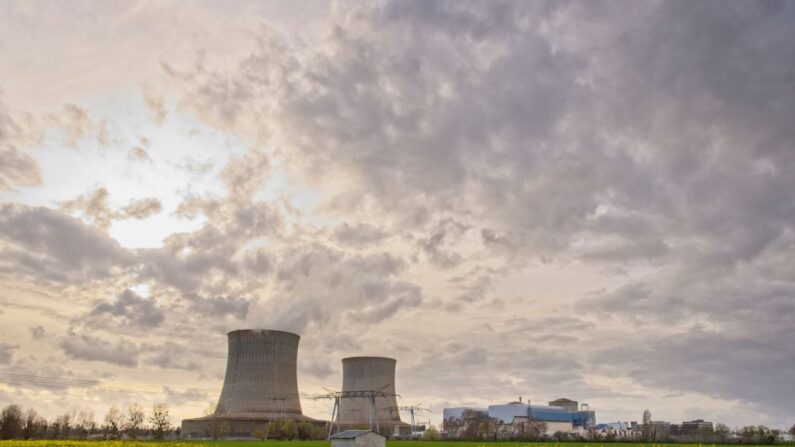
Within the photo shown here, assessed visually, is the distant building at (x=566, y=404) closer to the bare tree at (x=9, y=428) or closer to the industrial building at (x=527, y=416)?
the industrial building at (x=527, y=416)

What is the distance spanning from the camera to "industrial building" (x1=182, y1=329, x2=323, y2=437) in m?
69.1

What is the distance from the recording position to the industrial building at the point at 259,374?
69.1 metres

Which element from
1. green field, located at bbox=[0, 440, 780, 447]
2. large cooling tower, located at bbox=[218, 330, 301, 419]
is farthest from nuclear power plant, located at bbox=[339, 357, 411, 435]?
green field, located at bbox=[0, 440, 780, 447]

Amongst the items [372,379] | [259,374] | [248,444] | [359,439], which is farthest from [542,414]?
[359,439]

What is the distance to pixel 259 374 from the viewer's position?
69.2 metres

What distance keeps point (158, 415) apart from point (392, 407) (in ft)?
97.4

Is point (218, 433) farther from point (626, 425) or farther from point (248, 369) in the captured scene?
point (626, 425)

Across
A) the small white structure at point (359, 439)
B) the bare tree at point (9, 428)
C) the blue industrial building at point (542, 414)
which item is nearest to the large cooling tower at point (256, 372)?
the bare tree at point (9, 428)

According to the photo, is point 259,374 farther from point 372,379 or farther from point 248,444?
point 372,379

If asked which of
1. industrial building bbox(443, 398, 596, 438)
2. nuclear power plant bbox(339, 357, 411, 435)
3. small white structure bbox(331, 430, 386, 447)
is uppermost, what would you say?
nuclear power plant bbox(339, 357, 411, 435)

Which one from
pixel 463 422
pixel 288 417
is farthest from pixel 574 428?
pixel 288 417

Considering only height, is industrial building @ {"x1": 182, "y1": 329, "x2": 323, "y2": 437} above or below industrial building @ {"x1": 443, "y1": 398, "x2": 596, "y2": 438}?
above

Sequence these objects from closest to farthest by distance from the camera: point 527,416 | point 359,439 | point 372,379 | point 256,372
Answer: point 359,439, point 256,372, point 372,379, point 527,416

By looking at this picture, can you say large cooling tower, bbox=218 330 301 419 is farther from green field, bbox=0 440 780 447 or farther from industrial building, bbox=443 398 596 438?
industrial building, bbox=443 398 596 438
